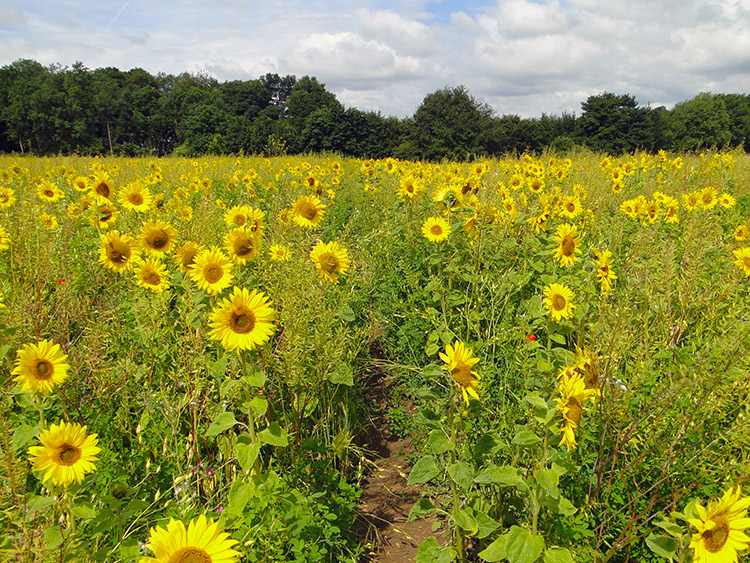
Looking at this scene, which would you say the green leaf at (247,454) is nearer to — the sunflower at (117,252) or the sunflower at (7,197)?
the sunflower at (117,252)

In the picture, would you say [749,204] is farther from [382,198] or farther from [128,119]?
[128,119]

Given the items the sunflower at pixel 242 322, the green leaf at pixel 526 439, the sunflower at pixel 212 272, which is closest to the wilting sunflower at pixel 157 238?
the sunflower at pixel 212 272

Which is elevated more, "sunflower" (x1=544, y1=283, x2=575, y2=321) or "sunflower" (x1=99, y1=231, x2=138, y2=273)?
"sunflower" (x1=99, y1=231, x2=138, y2=273)

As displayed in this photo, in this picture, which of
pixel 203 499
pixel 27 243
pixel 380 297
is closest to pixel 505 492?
pixel 203 499

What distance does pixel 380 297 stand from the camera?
3648 millimetres

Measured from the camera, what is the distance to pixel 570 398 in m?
1.29

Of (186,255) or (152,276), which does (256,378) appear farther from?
(152,276)

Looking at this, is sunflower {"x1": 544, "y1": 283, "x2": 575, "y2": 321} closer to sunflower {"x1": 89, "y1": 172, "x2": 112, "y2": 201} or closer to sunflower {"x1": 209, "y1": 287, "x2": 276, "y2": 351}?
sunflower {"x1": 209, "y1": 287, "x2": 276, "y2": 351}

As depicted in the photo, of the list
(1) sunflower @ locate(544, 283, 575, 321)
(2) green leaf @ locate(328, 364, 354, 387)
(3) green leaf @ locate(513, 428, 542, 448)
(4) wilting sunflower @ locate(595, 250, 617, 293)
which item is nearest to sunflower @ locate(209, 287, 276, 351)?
(2) green leaf @ locate(328, 364, 354, 387)

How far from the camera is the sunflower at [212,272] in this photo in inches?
72.6

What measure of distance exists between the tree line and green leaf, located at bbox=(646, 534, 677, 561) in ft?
49.5

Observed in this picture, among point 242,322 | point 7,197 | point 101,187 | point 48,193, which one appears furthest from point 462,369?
point 48,193

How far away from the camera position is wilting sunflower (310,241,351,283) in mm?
2365

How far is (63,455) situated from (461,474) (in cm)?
124
